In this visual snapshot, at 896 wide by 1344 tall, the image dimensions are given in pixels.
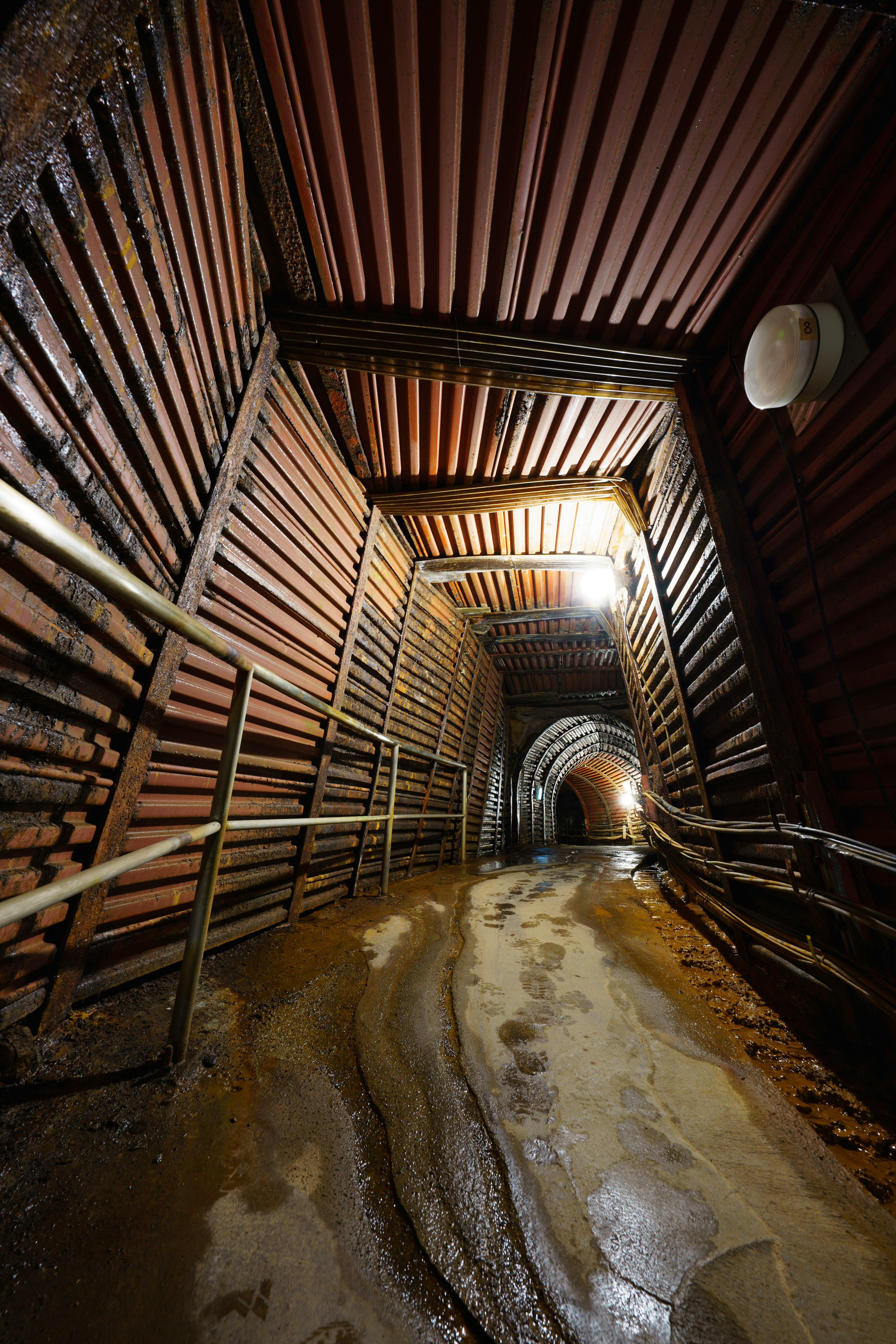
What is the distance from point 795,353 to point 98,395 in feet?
9.59

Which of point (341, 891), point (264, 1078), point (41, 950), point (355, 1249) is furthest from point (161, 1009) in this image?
point (341, 891)

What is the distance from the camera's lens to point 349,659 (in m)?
4.20

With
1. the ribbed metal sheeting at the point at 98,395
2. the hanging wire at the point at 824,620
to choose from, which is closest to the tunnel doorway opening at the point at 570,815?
the hanging wire at the point at 824,620

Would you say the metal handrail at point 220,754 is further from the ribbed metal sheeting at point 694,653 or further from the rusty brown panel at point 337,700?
the ribbed metal sheeting at point 694,653

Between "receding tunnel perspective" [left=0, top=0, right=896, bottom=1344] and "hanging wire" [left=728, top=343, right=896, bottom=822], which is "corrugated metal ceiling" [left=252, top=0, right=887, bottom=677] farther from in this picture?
"hanging wire" [left=728, top=343, right=896, bottom=822]

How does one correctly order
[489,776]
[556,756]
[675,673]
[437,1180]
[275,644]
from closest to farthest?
[437,1180] < [275,644] < [675,673] < [489,776] < [556,756]

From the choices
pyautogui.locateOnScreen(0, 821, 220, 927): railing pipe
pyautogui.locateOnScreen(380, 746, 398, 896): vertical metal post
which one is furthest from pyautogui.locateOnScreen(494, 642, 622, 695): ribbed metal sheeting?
pyautogui.locateOnScreen(0, 821, 220, 927): railing pipe

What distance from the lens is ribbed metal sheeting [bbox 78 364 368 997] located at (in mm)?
2283

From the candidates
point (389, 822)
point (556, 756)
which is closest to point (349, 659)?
point (389, 822)

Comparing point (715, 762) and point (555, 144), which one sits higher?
point (555, 144)

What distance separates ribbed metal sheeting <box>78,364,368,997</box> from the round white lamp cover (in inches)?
111

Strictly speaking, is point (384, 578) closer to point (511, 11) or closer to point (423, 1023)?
point (511, 11)

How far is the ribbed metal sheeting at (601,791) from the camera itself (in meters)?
15.4

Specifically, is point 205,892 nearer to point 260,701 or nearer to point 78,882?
point 78,882
